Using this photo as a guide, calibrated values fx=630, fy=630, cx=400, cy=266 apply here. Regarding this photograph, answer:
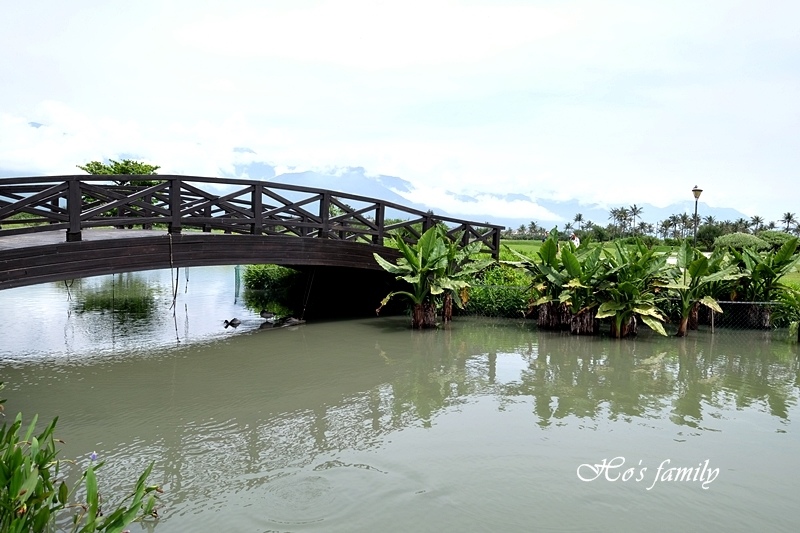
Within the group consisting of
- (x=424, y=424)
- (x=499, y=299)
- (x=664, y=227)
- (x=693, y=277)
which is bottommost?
(x=424, y=424)

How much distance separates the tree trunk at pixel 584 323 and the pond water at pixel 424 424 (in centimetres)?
54

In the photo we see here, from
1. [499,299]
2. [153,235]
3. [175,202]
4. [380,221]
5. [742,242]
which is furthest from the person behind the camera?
[742,242]

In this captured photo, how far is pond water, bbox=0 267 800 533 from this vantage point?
5.23 metres

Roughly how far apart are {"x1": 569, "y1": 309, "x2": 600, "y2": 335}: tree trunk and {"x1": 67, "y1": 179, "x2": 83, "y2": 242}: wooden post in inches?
390

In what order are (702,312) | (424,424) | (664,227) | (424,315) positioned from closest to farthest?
1. (424,424)
2. (424,315)
3. (702,312)
4. (664,227)

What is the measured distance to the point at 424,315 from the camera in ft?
47.7

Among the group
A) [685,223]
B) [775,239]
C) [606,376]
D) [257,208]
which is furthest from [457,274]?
[685,223]

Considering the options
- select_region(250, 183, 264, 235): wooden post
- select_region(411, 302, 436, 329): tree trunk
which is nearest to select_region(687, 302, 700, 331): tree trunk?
select_region(411, 302, 436, 329): tree trunk

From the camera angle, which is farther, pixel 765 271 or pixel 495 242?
pixel 495 242

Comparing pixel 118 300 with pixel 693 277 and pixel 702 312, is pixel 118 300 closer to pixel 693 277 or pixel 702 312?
pixel 693 277

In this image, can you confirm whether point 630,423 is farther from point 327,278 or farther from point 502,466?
point 327,278

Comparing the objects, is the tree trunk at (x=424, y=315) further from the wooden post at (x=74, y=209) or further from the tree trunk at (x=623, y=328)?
the wooden post at (x=74, y=209)

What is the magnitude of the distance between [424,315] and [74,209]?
7.58m

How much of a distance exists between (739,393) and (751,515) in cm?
433
